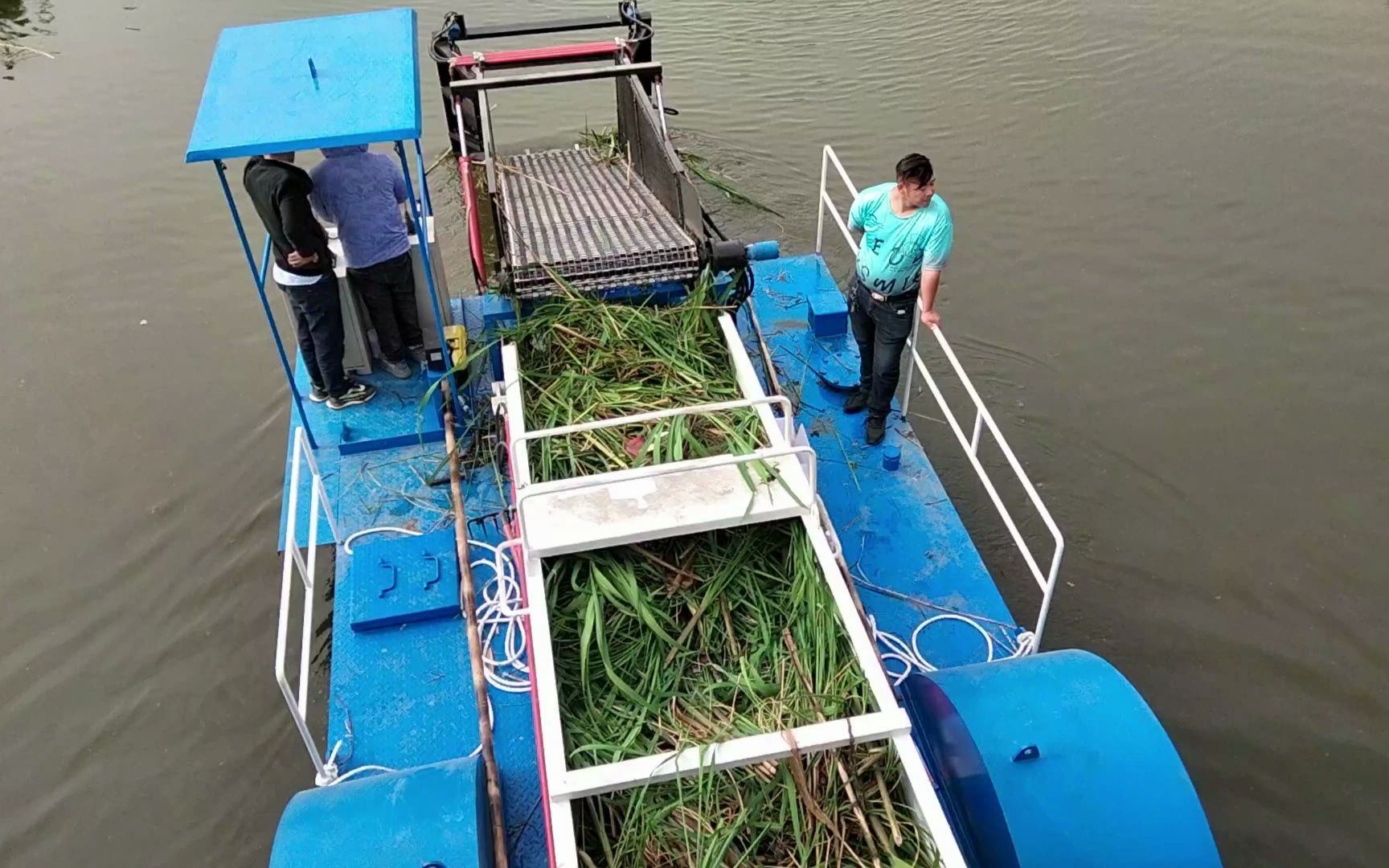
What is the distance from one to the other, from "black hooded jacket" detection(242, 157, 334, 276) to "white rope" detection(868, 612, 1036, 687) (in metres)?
3.39

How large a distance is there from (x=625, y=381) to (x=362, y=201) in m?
1.75

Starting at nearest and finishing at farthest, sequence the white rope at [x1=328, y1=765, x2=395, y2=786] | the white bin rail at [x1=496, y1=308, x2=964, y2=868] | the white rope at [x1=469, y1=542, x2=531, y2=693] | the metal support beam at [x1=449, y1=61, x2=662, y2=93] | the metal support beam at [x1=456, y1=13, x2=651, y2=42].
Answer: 1. the white bin rail at [x1=496, y1=308, x2=964, y2=868]
2. the white rope at [x1=328, y1=765, x2=395, y2=786]
3. the white rope at [x1=469, y1=542, x2=531, y2=693]
4. the metal support beam at [x1=449, y1=61, x2=662, y2=93]
5. the metal support beam at [x1=456, y1=13, x2=651, y2=42]

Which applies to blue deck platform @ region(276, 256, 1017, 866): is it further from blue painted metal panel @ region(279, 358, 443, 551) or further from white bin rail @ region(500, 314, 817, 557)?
white bin rail @ region(500, 314, 817, 557)

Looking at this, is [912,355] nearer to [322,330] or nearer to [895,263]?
[895,263]

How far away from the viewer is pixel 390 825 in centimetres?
322

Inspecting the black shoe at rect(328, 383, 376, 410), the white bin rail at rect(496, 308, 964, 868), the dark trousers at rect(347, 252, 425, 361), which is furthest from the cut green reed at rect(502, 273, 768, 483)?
the black shoe at rect(328, 383, 376, 410)

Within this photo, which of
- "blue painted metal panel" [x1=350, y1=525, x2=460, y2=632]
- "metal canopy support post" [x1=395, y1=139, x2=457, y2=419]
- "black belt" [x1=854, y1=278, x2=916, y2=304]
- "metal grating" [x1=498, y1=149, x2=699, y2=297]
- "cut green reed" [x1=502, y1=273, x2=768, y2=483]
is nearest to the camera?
"cut green reed" [x1=502, y1=273, x2=768, y2=483]

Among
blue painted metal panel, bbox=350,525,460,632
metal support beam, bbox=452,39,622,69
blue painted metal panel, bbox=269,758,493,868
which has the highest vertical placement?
metal support beam, bbox=452,39,622,69

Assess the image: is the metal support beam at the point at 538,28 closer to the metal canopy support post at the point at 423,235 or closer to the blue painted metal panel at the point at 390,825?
the metal canopy support post at the point at 423,235

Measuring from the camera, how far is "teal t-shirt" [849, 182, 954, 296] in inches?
185

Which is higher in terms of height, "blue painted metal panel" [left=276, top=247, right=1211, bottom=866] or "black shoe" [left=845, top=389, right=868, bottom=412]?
"black shoe" [left=845, top=389, right=868, bottom=412]

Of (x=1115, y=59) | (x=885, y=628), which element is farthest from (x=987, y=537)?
(x=1115, y=59)

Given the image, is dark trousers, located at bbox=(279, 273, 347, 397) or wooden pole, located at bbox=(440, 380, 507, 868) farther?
dark trousers, located at bbox=(279, 273, 347, 397)

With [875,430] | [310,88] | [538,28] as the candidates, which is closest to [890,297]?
[875,430]
